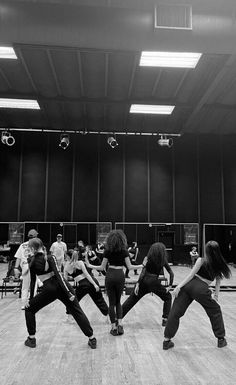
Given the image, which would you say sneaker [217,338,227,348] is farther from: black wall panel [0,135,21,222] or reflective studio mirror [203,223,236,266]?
black wall panel [0,135,21,222]

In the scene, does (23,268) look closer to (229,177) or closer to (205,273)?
(205,273)

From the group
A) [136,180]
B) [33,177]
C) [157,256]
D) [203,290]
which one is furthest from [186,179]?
[203,290]

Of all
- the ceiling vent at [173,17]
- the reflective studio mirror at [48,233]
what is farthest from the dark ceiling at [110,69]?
the reflective studio mirror at [48,233]

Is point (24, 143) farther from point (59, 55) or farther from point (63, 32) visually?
point (63, 32)

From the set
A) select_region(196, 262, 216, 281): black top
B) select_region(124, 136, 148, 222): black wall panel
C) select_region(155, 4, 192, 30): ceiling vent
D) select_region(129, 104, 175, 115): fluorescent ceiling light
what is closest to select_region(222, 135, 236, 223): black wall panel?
select_region(124, 136, 148, 222): black wall panel

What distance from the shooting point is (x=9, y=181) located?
15062 millimetres

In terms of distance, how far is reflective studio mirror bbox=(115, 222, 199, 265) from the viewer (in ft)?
48.9

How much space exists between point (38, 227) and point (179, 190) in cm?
674

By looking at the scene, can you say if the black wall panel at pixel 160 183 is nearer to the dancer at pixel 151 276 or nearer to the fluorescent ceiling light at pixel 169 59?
the fluorescent ceiling light at pixel 169 59

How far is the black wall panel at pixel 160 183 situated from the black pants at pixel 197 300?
448 inches

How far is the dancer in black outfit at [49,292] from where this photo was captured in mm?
3881

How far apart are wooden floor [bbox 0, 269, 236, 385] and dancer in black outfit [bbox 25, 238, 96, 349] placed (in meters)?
0.34

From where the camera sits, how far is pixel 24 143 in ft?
50.5

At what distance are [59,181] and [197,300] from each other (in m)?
12.1
